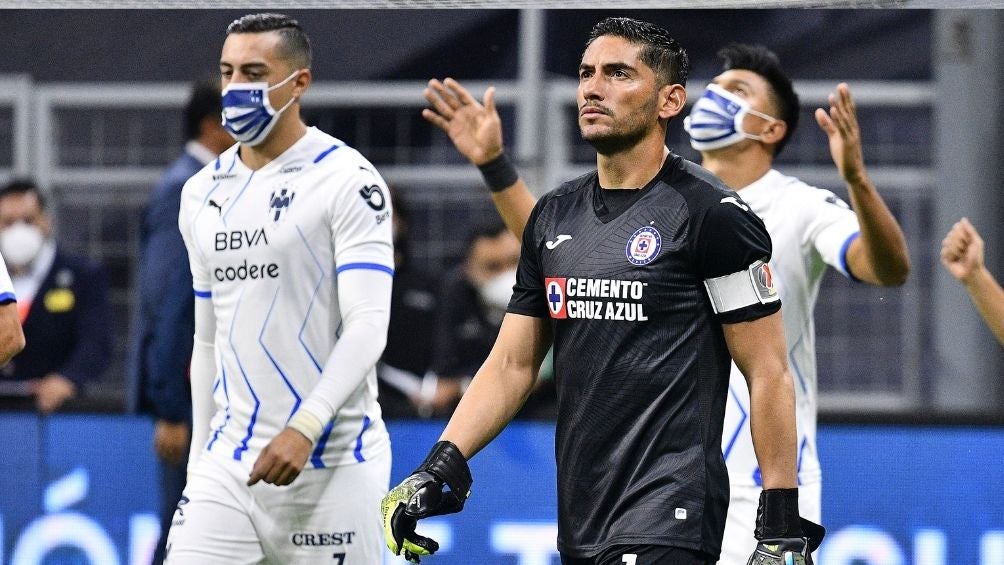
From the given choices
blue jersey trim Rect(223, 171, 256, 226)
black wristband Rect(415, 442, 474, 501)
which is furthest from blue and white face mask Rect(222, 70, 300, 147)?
black wristband Rect(415, 442, 474, 501)

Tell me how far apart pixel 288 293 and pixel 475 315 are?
2952mm

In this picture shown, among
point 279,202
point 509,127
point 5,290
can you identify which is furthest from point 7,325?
point 509,127

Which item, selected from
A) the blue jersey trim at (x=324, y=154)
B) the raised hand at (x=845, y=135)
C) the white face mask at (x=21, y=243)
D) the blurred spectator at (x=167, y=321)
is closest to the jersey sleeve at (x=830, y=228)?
the raised hand at (x=845, y=135)

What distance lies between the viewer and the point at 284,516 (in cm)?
500

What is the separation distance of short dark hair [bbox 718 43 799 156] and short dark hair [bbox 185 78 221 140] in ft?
7.26

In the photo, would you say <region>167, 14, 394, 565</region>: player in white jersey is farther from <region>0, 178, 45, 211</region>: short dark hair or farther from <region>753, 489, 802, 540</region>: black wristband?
<region>0, 178, 45, 211</region>: short dark hair

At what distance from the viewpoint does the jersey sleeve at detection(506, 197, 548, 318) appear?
432 centimetres

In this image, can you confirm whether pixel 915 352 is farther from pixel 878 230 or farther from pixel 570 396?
pixel 570 396

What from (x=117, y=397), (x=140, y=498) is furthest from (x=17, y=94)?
(x=140, y=498)

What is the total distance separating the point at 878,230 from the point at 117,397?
4.40m

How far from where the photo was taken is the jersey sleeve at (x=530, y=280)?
4.32 metres

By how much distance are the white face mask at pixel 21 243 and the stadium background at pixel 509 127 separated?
1.31 feet

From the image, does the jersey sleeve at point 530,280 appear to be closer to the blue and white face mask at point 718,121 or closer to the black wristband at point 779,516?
the black wristband at point 779,516

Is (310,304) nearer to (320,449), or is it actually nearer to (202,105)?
(320,449)
